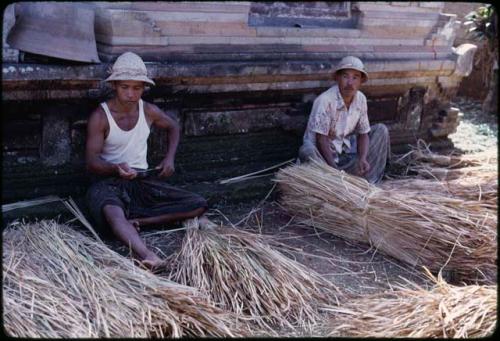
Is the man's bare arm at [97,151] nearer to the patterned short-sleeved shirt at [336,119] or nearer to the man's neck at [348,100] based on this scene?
the patterned short-sleeved shirt at [336,119]

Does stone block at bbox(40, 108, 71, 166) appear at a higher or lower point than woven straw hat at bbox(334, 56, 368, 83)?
lower

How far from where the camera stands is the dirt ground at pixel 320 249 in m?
3.80

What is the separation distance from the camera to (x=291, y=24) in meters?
5.30

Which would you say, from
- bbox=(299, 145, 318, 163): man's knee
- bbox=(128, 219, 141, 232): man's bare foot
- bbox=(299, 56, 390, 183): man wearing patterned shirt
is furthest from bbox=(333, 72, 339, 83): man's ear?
bbox=(128, 219, 141, 232): man's bare foot

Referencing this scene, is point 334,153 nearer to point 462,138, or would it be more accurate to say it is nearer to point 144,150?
point 144,150

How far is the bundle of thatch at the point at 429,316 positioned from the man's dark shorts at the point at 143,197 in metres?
1.44

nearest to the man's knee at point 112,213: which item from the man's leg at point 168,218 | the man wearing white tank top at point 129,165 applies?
the man wearing white tank top at point 129,165

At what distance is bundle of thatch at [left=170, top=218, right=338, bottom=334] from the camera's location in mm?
3176

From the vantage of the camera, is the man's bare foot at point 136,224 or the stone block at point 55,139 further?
the stone block at point 55,139

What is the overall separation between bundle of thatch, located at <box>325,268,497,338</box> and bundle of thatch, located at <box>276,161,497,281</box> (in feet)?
2.08

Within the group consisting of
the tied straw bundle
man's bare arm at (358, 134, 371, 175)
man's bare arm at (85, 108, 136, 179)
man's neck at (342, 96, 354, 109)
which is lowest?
the tied straw bundle

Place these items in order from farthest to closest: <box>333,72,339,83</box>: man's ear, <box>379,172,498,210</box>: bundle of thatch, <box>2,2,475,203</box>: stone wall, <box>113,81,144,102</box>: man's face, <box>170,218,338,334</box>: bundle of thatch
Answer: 1. <box>333,72,339,83</box>: man's ear
2. <box>379,172,498,210</box>: bundle of thatch
3. <box>2,2,475,203</box>: stone wall
4. <box>113,81,144,102</box>: man's face
5. <box>170,218,338,334</box>: bundle of thatch

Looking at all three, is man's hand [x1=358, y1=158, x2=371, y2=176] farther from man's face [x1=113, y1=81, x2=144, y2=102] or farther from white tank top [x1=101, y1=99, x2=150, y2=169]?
man's face [x1=113, y1=81, x2=144, y2=102]

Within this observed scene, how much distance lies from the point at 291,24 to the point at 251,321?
2959 mm
